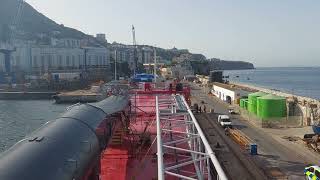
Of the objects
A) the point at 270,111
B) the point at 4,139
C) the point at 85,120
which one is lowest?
the point at 4,139

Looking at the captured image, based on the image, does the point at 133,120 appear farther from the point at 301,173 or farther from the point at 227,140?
the point at 301,173

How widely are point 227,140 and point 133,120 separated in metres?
8.73

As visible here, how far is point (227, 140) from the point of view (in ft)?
118

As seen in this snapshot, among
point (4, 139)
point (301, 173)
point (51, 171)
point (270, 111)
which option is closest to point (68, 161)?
point (51, 171)

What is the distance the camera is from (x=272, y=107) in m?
46.0

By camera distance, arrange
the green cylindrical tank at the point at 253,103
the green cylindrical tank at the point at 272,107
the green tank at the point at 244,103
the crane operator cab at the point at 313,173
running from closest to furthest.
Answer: the crane operator cab at the point at 313,173 < the green cylindrical tank at the point at 272,107 < the green cylindrical tank at the point at 253,103 < the green tank at the point at 244,103

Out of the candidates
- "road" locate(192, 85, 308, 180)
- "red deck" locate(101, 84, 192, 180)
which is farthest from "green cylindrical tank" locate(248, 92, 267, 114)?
"red deck" locate(101, 84, 192, 180)

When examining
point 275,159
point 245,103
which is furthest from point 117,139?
point 245,103

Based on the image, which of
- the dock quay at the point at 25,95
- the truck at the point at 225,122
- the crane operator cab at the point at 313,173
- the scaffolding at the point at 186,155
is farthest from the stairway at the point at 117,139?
the dock quay at the point at 25,95

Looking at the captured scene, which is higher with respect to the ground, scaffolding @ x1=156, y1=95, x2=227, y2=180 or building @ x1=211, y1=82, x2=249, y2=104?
scaffolding @ x1=156, y1=95, x2=227, y2=180

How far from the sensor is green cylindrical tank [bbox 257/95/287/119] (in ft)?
151

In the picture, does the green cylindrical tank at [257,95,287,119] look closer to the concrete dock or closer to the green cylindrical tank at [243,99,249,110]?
the green cylindrical tank at [243,99,249,110]

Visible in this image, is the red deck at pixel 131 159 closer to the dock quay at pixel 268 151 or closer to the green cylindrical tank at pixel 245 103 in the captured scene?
the dock quay at pixel 268 151

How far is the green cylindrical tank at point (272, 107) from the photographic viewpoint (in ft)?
151
